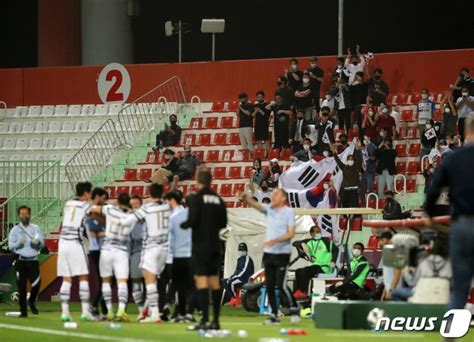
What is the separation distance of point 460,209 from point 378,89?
A: 78.0 feet

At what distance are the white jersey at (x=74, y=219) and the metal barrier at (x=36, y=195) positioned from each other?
1383cm

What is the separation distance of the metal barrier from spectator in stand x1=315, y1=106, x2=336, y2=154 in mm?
6711

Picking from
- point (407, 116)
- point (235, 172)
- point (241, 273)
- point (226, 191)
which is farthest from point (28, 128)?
point (241, 273)

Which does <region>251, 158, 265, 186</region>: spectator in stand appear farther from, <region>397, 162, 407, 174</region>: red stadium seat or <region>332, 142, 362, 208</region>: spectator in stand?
<region>397, 162, 407, 174</region>: red stadium seat

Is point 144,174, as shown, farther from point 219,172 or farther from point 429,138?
point 429,138

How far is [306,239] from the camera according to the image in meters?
26.8

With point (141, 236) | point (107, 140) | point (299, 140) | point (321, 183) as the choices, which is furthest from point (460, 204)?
point (107, 140)

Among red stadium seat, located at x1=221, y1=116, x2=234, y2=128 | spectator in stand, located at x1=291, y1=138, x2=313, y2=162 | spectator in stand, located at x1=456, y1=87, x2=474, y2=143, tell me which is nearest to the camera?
spectator in stand, located at x1=456, y1=87, x2=474, y2=143

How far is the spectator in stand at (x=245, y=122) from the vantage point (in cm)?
3731

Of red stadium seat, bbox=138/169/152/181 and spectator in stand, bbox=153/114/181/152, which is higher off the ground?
spectator in stand, bbox=153/114/181/152

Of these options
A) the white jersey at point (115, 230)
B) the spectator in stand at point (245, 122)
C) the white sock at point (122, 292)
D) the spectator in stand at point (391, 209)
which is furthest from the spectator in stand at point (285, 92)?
the white sock at point (122, 292)

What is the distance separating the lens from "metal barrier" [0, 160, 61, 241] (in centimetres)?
3553

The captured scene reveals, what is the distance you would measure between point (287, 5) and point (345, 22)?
218 centimetres

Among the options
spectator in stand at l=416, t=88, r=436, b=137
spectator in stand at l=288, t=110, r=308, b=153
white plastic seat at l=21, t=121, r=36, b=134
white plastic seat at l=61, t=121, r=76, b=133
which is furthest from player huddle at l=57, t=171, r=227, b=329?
white plastic seat at l=21, t=121, r=36, b=134
